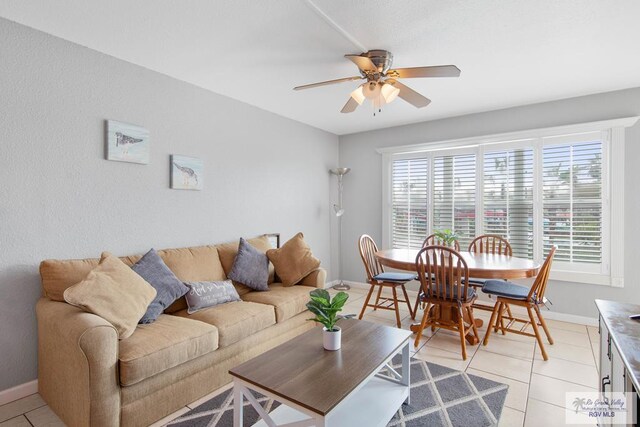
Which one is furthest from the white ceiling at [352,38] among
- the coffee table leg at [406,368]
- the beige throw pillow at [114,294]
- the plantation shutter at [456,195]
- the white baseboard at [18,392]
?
the white baseboard at [18,392]

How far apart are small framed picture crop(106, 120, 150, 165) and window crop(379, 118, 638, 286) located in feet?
11.0

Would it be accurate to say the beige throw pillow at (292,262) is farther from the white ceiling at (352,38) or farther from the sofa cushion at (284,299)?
the white ceiling at (352,38)

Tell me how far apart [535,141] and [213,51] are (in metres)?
3.67

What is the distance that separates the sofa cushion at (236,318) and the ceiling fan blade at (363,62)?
204cm

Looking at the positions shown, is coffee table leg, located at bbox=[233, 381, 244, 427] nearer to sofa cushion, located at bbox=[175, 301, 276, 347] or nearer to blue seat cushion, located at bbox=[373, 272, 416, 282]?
sofa cushion, located at bbox=[175, 301, 276, 347]

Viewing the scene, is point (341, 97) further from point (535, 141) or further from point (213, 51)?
point (535, 141)

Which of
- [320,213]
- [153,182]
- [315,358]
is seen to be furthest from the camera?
[320,213]

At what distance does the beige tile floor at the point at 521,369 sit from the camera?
2045 millimetres

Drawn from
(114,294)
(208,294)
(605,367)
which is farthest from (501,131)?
(114,294)

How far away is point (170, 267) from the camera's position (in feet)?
9.33

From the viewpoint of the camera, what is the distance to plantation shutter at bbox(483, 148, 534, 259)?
13.1ft

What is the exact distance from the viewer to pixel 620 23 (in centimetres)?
223

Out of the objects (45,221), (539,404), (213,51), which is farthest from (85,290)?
(539,404)

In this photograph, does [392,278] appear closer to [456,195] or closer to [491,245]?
[491,245]
